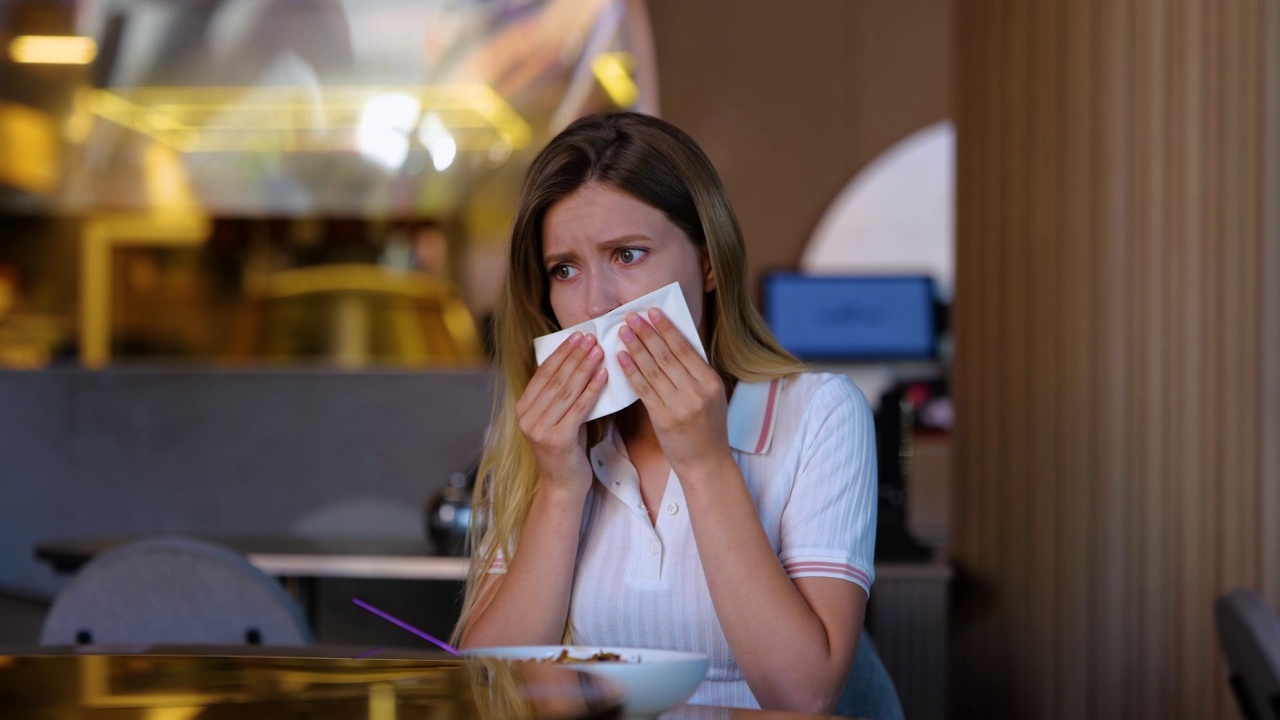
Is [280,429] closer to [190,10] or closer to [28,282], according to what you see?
[190,10]

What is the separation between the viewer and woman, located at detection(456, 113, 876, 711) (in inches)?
43.1

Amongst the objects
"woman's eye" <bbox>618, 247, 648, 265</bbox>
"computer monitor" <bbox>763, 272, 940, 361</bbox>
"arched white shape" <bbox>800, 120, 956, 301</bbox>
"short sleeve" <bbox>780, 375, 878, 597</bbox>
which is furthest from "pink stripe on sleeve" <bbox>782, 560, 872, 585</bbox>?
"arched white shape" <bbox>800, 120, 956, 301</bbox>

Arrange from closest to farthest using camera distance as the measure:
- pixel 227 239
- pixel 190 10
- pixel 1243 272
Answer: pixel 1243 272, pixel 190 10, pixel 227 239

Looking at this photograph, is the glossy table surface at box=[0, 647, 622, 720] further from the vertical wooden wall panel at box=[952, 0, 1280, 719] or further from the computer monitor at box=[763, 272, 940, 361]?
the computer monitor at box=[763, 272, 940, 361]

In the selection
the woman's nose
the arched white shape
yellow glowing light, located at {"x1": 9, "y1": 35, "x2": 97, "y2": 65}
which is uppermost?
yellow glowing light, located at {"x1": 9, "y1": 35, "x2": 97, "y2": 65}

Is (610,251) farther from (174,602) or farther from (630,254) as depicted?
(174,602)

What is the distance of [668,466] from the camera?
1.29 m

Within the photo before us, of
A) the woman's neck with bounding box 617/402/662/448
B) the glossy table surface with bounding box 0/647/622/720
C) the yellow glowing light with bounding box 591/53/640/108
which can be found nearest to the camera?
the glossy table surface with bounding box 0/647/622/720

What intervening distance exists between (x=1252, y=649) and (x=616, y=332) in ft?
2.40

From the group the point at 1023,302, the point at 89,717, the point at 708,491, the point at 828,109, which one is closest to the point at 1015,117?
the point at 1023,302

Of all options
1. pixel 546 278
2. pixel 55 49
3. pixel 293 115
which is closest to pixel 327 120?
pixel 293 115

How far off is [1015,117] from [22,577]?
262 centimetres

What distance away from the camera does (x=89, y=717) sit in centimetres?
70

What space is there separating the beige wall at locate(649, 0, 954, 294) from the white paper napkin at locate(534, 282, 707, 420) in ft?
13.8
